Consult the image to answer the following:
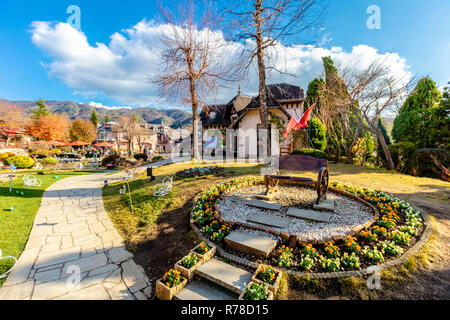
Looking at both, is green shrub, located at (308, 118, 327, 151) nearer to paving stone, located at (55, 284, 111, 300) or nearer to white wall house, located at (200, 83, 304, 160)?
white wall house, located at (200, 83, 304, 160)

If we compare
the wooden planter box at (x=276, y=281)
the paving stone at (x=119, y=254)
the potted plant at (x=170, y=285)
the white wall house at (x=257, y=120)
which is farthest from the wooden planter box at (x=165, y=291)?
the white wall house at (x=257, y=120)

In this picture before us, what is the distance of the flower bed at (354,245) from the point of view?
122 inches

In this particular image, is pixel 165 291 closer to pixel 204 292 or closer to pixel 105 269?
pixel 204 292

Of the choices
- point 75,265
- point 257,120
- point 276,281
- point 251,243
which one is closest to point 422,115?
point 257,120

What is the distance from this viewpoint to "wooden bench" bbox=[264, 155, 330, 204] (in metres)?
5.63

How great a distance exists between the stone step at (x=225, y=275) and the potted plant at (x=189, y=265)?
83 mm

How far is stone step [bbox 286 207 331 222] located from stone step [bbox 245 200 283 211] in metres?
0.38

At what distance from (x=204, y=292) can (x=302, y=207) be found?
12.5 ft

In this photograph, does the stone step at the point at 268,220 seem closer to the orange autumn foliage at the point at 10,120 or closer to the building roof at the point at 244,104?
the building roof at the point at 244,104

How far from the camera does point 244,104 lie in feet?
75.3

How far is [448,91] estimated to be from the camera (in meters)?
10.5

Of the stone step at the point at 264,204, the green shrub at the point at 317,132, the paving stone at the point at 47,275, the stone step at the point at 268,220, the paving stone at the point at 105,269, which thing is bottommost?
the paving stone at the point at 105,269

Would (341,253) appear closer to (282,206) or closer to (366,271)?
(366,271)
